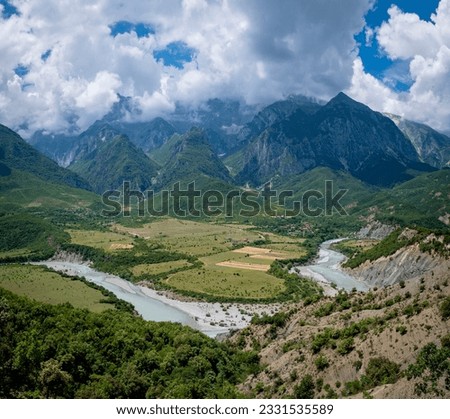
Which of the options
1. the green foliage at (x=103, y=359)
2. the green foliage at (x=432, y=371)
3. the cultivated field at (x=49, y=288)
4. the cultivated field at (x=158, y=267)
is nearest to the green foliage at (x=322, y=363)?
the green foliage at (x=103, y=359)

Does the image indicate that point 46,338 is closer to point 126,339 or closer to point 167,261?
point 126,339

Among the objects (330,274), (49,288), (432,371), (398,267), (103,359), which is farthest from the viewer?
(330,274)

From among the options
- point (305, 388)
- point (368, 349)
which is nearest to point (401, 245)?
point (368, 349)

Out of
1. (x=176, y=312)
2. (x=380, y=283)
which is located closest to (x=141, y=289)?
(x=176, y=312)

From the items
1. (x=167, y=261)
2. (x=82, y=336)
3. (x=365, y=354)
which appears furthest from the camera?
(x=167, y=261)

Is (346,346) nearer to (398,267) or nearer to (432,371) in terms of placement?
(432,371)

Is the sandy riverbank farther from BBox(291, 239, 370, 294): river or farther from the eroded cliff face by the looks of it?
the eroded cliff face

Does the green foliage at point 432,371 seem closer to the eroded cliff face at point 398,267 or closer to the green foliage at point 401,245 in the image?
the eroded cliff face at point 398,267

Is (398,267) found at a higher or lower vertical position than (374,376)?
higher
